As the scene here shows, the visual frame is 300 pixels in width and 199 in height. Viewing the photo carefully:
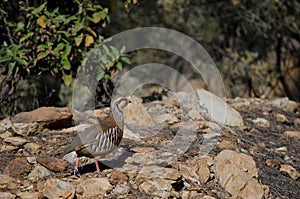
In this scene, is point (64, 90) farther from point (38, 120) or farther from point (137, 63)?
point (38, 120)

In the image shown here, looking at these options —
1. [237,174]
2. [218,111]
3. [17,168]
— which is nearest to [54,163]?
[17,168]

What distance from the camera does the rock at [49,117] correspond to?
18.3ft

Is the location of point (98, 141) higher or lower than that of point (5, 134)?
higher

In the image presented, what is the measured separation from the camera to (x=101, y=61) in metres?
6.48

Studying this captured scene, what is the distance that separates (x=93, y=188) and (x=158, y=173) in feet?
1.78

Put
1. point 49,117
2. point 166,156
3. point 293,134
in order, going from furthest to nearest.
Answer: point 293,134 < point 49,117 < point 166,156

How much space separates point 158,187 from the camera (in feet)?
14.0

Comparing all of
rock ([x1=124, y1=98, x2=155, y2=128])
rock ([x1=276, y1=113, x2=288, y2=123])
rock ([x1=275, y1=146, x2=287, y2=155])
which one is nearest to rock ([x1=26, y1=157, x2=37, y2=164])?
rock ([x1=124, y1=98, x2=155, y2=128])

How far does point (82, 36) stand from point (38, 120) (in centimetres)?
116

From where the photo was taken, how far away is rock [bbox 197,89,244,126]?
246 inches

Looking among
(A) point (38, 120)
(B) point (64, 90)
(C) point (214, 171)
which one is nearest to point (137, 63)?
(B) point (64, 90)

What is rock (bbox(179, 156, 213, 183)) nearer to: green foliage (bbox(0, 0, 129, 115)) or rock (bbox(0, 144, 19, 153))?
rock (bbox(0, 144, 19, 153))

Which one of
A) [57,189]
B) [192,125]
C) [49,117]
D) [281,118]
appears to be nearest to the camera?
[57,189]

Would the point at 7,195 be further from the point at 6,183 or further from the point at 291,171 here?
the point at 291,171
